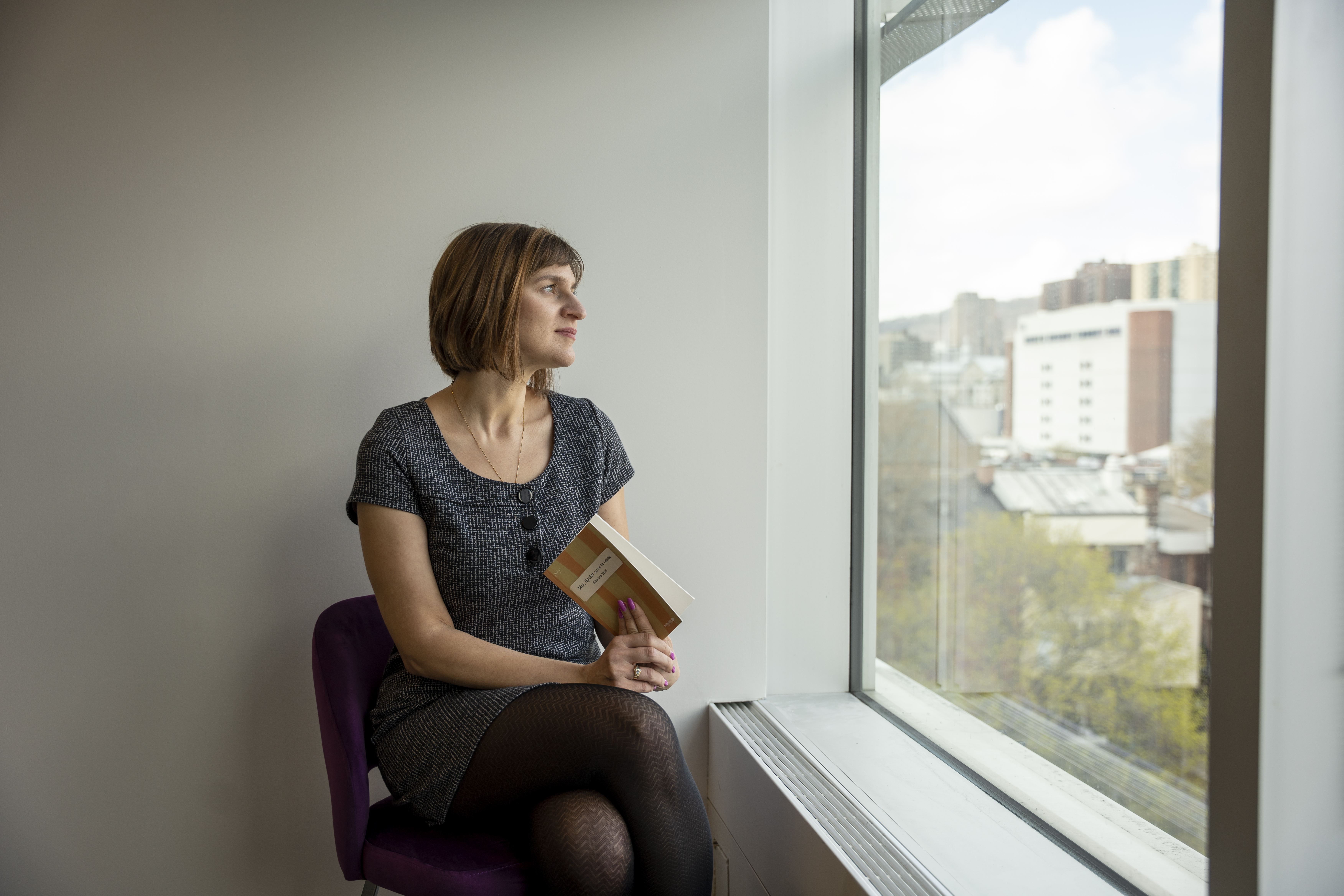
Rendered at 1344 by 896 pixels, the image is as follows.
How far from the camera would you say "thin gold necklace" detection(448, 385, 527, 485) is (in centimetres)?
151

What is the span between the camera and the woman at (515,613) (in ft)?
4.06

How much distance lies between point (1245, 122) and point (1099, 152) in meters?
0.45

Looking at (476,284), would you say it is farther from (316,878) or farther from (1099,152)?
(316,878)

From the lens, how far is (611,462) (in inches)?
66.9

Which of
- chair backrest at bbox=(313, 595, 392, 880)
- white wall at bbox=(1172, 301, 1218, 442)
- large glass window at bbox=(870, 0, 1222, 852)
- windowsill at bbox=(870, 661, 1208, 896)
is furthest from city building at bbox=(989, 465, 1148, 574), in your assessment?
chair backrest at bbox=(313, 595, 392, 880)

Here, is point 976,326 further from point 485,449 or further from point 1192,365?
point 485,449

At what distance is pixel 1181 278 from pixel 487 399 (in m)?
1.19

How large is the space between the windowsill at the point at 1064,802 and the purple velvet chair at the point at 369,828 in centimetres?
90

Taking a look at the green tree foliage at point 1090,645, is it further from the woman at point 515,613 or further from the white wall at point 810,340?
the woman at point 515,613

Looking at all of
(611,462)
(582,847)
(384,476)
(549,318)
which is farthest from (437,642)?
(549,318)

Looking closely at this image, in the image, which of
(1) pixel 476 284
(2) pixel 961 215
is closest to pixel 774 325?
(2) pixel 961 215

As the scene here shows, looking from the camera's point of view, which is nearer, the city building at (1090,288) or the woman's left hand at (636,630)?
the city building at (1090,288)

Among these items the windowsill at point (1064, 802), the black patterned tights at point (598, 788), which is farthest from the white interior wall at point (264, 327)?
the black patterned tights at point (598, 788)

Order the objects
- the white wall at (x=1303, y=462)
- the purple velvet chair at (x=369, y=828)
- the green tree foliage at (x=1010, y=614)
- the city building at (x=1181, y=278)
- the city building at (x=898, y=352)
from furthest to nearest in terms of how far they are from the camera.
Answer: the city building at (x=898, y=352) → the purple velvet chair at (x=369, y=828) → the green tree foliage at (x=1010, y=614) → the city building at (x=1181, y=278) → the white wall at (x=1303, y=462)
